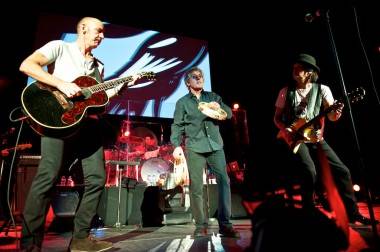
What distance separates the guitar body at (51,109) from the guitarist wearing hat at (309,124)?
268cm

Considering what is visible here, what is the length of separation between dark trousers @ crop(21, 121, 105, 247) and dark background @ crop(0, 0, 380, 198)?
3.65m

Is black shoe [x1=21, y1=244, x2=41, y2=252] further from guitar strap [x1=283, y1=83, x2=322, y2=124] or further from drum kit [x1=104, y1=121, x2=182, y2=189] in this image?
drum kit [x1=104, y1=121, x2=182, y2=189]

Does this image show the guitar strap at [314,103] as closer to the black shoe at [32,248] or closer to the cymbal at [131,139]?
the black shoe at [32,248]

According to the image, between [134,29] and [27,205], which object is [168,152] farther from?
[27,205]

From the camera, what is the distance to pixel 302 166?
373cm

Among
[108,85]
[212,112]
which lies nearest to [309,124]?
[212,112]

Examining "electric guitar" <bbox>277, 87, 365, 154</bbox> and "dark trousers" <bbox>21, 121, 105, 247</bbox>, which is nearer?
"dark trousers" <bbox>21, 121, 105, 247</bbox>

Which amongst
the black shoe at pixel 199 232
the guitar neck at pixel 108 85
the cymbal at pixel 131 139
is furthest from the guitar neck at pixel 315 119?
the cymbal at pixel 131 139

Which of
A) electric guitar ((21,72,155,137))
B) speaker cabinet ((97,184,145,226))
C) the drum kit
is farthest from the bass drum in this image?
electric guitar ((21,72,155,137))

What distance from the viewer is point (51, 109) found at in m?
2.61

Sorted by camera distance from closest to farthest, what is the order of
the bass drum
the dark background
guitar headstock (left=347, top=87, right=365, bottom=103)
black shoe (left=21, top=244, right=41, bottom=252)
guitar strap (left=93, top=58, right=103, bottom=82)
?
black shoe (left=21, top=244, right=41, bottom=252) → guitar strap (left=93, top=58, right=103, bottom=82) → guitar headstock (left=347, top=87, right=365, bottom=103) → the dark background → the bass drum

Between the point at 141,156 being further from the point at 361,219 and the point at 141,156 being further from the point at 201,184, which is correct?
the point at 361,219

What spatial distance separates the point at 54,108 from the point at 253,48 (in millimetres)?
9528

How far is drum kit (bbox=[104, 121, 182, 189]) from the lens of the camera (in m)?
7.83
